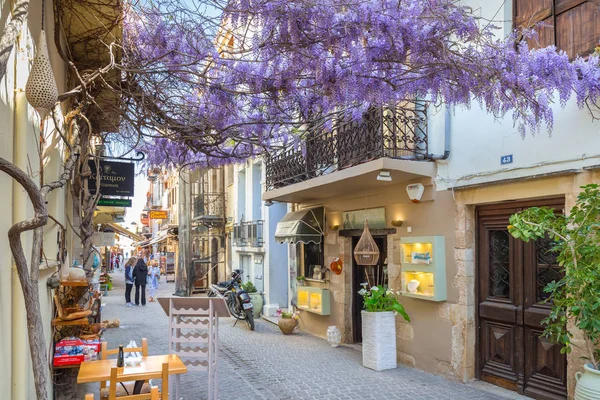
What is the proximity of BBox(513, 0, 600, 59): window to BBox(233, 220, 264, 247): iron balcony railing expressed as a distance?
9945 millimetres

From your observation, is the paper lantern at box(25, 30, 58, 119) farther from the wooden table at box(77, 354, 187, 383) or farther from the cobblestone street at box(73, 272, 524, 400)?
the cobblestone street at box(73, 272, 524, 400)

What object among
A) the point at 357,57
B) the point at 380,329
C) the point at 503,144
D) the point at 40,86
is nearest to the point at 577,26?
the point at 503,144

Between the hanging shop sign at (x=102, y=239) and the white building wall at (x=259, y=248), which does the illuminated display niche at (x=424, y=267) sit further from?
the hanging shop sign at (x=102, y=239)

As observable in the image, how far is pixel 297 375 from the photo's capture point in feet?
25.6

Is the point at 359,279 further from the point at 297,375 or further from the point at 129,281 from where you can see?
the point at 129,281

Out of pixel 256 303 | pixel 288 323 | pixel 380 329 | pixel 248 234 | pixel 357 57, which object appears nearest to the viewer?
pixel 357 57

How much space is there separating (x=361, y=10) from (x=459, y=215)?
348 cm

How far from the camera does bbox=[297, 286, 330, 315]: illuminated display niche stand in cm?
1071

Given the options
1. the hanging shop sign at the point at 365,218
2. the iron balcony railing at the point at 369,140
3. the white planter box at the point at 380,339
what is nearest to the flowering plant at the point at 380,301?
the white planter box at the point at 380,339

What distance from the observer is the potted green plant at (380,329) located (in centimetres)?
795

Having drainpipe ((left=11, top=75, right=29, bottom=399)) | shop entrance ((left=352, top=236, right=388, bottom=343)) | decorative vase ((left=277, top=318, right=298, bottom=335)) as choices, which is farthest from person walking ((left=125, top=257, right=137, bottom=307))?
drainpipe ((left=11, top=75, right=29, bottom=399))

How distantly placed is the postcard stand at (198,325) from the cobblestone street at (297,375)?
957mm

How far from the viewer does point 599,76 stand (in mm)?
5316

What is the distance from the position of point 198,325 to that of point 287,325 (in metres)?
5.71
